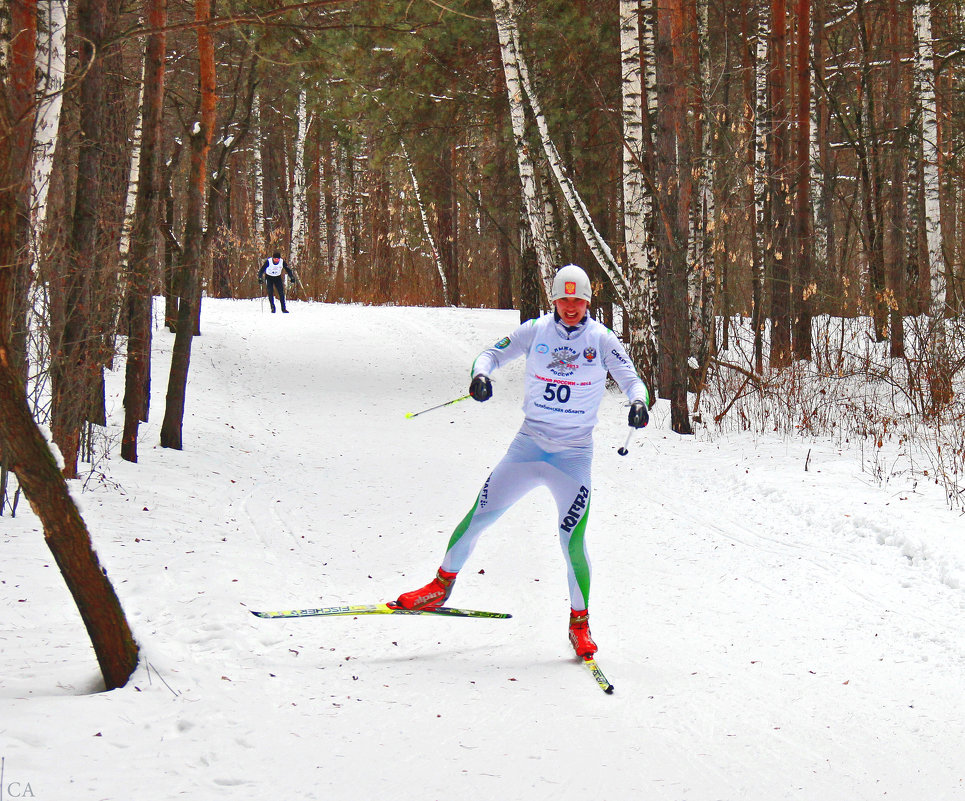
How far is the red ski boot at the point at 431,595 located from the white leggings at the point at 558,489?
1.05 feet

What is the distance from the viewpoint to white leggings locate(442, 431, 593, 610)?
17.4 ft

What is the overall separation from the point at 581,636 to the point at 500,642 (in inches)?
22.6

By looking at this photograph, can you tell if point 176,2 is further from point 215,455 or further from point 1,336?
point 1,336

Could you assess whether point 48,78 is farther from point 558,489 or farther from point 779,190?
point 779,190

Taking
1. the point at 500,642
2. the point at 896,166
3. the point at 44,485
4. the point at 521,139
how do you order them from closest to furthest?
the point at 44,485 < the point at 500,642 < the point at 521,139 < the point at 896,166

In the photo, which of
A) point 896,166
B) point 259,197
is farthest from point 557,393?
point 259,197

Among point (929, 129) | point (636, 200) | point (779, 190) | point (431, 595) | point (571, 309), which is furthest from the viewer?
point (779, 190)

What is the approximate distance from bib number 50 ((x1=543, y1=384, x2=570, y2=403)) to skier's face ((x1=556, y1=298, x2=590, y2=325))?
15.4 inches

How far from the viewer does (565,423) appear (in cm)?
533

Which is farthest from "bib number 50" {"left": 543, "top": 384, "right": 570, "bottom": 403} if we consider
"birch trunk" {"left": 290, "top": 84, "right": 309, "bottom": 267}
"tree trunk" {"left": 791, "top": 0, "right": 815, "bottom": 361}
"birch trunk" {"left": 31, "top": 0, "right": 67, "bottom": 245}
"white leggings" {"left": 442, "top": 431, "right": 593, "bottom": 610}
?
"birch trunk" {"left": 290, "top": 84, "right": 309, "bottom": 267}

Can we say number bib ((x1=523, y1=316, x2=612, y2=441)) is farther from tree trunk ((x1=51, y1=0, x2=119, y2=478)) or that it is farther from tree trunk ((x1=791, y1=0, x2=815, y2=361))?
tree trunk ((x1=791, y1=0, x2=815, y2=361))

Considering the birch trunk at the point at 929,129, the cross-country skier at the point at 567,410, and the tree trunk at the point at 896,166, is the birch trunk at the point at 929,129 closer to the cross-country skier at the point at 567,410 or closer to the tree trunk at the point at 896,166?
the tree trunk at the point at 896,166

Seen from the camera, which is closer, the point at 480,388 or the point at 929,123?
the point at 480,388

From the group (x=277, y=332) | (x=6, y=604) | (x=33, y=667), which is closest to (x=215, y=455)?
(x=6, y=604)
